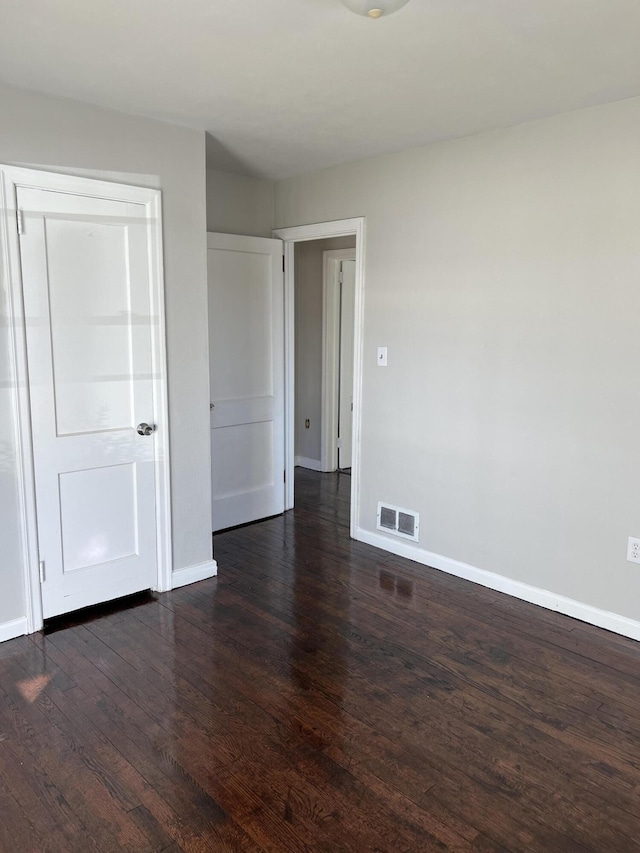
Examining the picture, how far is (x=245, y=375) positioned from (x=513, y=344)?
186 centimetres

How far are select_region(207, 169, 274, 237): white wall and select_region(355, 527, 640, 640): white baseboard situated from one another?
7.24ft

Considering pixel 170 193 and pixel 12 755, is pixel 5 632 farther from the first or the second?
pixel 170 193

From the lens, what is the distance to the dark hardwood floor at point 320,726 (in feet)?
6.04

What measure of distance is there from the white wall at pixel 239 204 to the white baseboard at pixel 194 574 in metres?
2.15

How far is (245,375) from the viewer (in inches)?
171

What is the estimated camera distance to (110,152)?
9.74 ft

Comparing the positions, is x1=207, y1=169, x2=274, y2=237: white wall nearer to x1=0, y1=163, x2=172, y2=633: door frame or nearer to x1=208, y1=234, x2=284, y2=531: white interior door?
x1=208, y1=234, x2=284, y2=531: white interior door

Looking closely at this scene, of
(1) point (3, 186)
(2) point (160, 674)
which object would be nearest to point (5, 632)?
(2) point (160, 674)

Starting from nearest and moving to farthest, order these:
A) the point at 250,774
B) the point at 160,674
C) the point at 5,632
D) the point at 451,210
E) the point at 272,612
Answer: the point at 250,774, the point at 160,674, the point at 5,632, the point at 272,612, the point at 451,210

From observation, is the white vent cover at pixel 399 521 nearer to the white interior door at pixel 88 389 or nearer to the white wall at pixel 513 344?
the white wall at pixel 513 344

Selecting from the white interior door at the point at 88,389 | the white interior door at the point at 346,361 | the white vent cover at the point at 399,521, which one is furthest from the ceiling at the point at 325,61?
the white interior door at the point at 346,361

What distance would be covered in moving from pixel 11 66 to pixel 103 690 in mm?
2460

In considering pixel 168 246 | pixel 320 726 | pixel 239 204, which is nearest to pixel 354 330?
pixel 239 204

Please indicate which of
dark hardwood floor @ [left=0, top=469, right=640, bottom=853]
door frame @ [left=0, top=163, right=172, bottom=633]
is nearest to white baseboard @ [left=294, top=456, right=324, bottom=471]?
dark hardwood floor @ [left=0, top=469, right=640, bottom=853]
